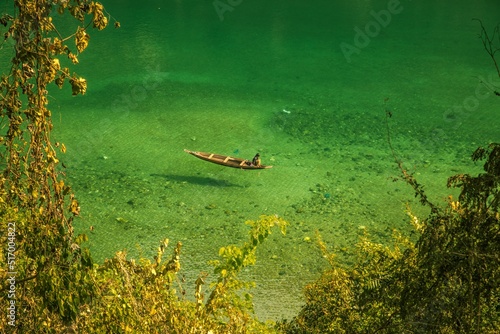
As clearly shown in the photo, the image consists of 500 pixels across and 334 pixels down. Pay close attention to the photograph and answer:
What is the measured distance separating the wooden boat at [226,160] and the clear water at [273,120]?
0.72 ft

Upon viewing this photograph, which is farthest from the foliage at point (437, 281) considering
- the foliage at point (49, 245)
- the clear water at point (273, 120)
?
the clear water at point (273, 120)

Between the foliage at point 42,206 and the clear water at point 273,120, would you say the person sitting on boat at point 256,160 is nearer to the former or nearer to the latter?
the clear water at point 273,120

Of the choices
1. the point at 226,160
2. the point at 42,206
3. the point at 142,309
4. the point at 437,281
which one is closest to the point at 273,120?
the point at 226,160

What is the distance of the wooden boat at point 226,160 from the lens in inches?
381

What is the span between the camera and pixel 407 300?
3791 millimetres

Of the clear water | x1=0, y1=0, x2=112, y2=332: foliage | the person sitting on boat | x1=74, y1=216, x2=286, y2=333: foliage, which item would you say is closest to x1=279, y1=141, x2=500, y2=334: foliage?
x1=74, y1=216, x2=286, y2=333: foliage

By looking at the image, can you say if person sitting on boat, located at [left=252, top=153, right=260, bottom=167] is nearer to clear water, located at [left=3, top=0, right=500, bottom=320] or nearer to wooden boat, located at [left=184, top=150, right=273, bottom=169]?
wooden boat, located at [left=184, top=150, right=273, bottom=169]

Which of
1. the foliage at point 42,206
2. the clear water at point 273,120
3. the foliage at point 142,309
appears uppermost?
the foliage at point 42,206

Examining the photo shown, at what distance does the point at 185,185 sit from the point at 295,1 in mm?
8215

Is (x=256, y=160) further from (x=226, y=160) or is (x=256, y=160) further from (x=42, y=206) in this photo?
(x=42, y=206)

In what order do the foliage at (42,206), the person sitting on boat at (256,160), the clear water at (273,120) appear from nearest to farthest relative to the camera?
the foliage at (42,206)
the clear water at (273,120)
the person sitting on boat at (256,160)

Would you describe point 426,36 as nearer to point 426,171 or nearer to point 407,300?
point 426,171

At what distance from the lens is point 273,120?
11.5m

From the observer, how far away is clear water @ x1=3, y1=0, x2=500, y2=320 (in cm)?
876
